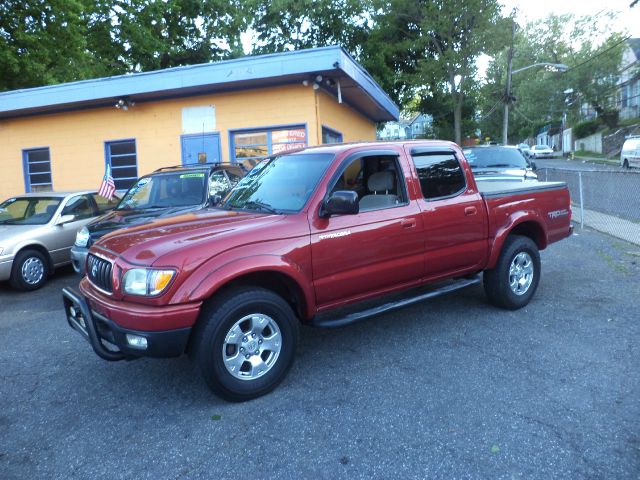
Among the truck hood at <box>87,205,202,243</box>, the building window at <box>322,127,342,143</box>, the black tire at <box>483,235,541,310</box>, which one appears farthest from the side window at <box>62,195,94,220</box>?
the black tire at <box>483,235,541,310</box>

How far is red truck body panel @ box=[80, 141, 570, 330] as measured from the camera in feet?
11.0

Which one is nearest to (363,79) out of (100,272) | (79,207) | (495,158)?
(495,158)

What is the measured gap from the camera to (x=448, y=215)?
15.7 ft

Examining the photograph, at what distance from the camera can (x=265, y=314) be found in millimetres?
3631

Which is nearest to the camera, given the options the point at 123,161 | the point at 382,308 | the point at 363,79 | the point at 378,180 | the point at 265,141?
the point at 382,308

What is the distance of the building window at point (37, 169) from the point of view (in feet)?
47.7

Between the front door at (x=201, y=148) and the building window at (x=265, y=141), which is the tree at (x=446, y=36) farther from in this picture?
the front door at (x=201, y=148)

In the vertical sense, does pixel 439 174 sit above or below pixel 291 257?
above

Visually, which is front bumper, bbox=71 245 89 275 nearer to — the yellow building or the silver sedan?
the silver sedan

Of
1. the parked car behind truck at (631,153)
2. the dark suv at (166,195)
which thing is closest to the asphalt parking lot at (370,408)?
the dark suv at (166,195)

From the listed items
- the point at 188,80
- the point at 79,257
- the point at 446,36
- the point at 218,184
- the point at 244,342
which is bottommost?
the point at 244,342

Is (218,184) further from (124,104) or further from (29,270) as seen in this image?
(124,104)

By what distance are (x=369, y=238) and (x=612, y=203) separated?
10.2 metres

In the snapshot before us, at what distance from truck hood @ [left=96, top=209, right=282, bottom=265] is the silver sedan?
14.5ft
